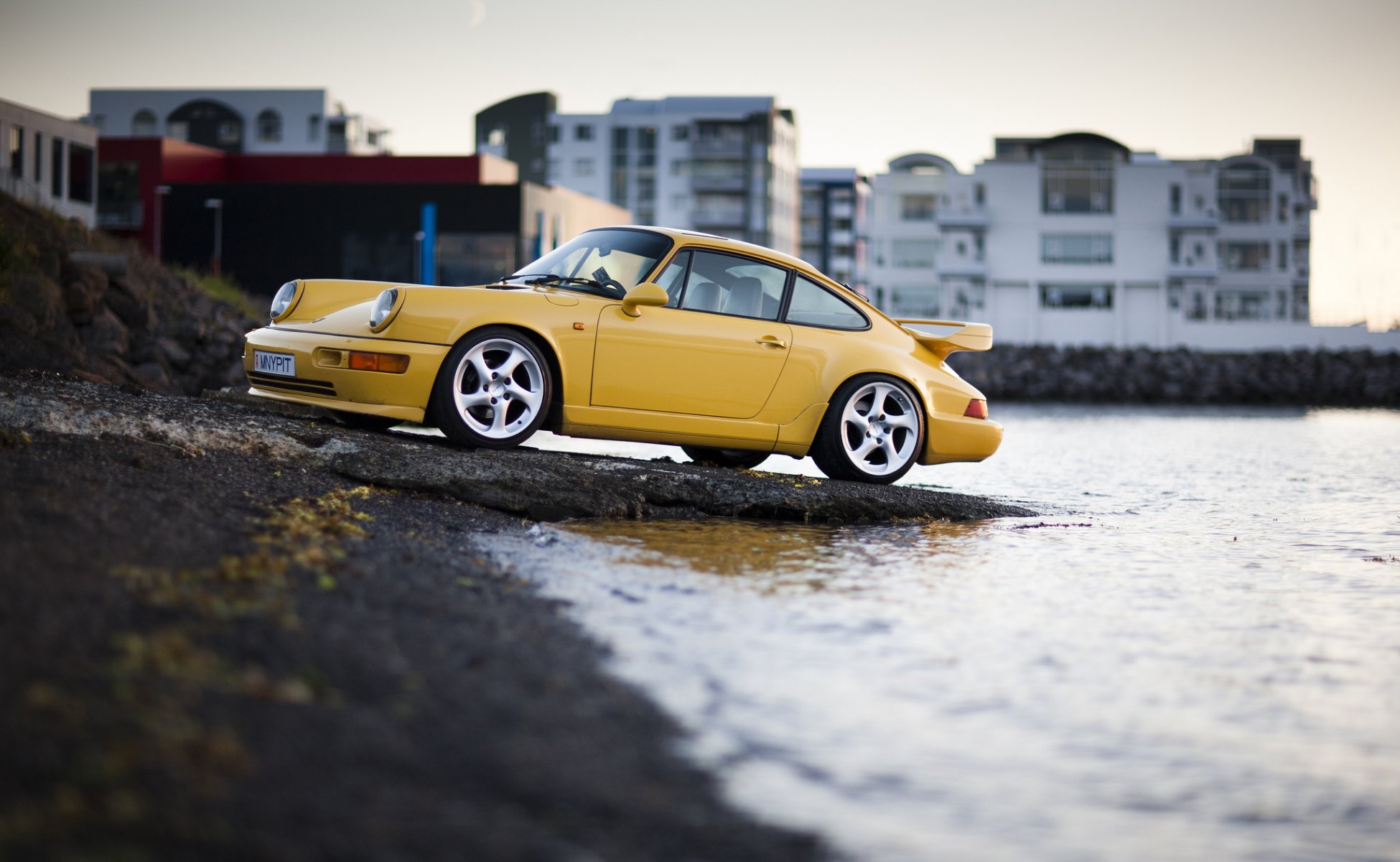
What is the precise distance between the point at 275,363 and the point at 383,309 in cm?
79

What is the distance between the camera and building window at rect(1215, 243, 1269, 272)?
246 ft

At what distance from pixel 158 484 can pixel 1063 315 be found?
6118 centimetres

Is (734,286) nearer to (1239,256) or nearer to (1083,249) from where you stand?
(1083,249)

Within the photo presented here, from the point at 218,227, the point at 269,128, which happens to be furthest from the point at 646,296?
the point at 269,128

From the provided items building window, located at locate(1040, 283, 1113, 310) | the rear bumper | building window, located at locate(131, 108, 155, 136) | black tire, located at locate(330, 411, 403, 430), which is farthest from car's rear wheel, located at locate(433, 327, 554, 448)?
building window, located at locate(131, 108, 155, 136)

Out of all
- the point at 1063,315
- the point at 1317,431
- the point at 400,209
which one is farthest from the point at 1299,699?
the point at 1063,315

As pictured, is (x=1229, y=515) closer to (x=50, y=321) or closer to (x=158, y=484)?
(x=158, y=484)

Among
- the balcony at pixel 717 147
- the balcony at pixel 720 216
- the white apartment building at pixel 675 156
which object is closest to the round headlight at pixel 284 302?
the white apartment building at pixel 675 156

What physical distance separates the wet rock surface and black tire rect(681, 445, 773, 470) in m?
1.20

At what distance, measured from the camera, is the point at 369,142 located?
100375 millimetres

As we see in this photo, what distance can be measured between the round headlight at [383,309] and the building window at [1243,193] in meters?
73.6

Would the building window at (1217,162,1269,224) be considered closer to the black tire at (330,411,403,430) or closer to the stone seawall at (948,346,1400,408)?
the stone seawall at (948,346,1400,408)

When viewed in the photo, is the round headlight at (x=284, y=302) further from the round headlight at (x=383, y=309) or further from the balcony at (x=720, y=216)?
the balcony at (x=720, y=216)

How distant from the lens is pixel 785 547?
20.4 ft
